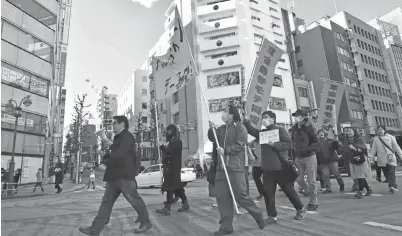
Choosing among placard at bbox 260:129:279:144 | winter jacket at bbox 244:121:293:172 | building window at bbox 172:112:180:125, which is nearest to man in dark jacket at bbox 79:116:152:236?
winter jacket at bbox 244:121:293:172

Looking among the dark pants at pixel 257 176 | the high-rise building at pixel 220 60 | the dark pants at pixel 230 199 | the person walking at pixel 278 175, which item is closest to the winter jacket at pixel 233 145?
the dark pants at pixel 230 199

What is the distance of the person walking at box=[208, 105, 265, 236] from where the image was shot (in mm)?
3864

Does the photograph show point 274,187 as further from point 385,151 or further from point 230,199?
point 385,151

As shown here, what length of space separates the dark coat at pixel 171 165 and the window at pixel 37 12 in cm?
2401

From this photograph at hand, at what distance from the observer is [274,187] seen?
177 inches

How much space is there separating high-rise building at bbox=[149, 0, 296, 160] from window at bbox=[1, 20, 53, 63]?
68.8 feet

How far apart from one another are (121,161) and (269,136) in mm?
2386

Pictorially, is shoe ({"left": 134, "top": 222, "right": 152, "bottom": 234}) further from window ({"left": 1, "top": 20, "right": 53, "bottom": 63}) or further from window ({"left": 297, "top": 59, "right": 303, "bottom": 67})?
window ({"left": 297, "top": 59, "right": 303, "bottom": 67})

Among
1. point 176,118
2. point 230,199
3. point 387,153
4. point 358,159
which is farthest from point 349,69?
point 230,199

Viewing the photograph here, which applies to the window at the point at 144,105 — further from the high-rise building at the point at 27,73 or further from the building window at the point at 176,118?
the high-rise building at the point at 27,73

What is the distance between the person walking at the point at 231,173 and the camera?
12.7 feet

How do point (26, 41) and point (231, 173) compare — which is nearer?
point (231, 173)

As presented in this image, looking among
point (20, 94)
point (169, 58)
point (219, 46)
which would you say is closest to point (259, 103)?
point (169, 58)

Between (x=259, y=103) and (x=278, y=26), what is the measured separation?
4424 centimetres
